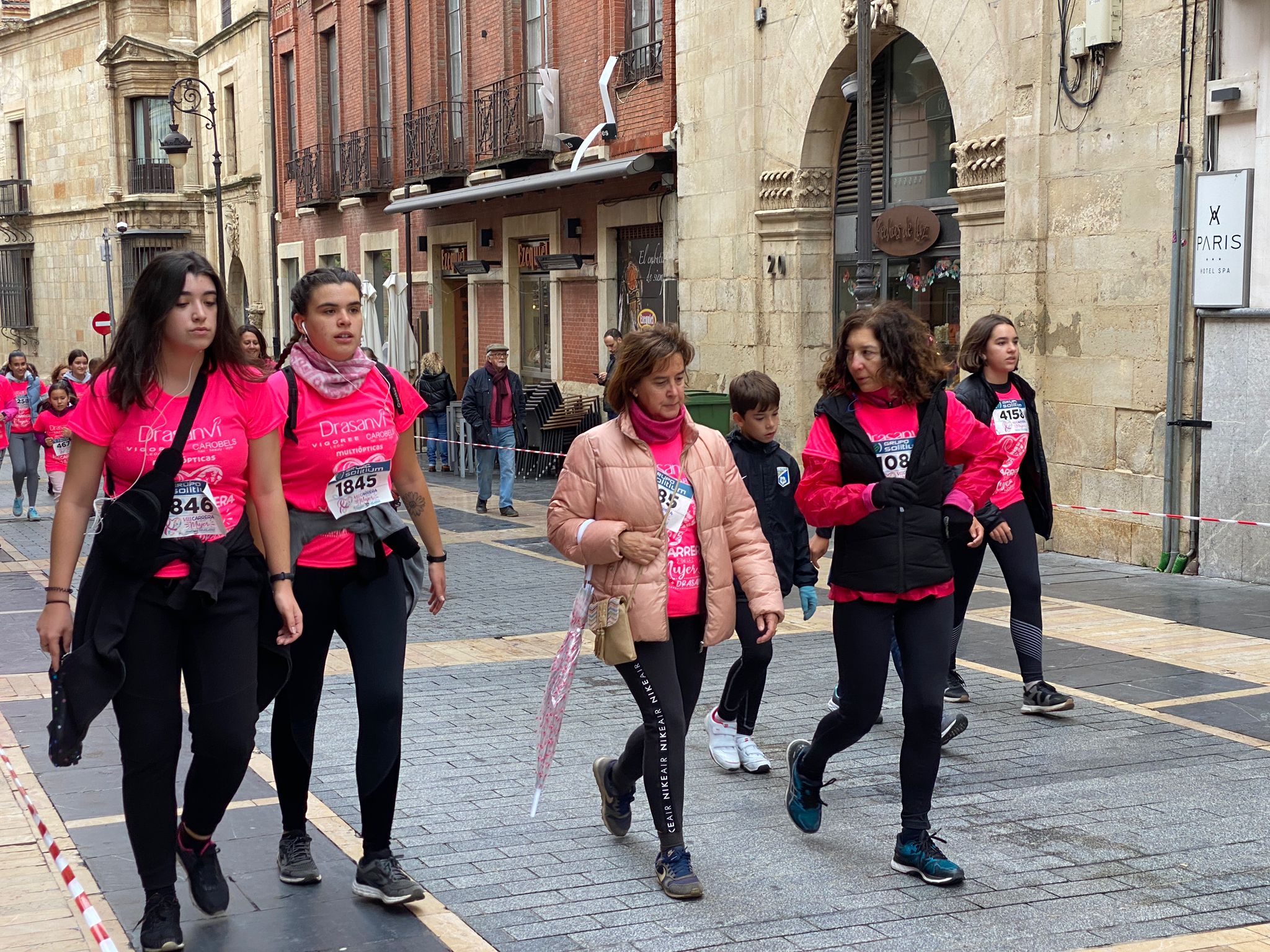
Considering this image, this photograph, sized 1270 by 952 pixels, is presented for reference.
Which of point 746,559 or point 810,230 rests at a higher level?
point 810,230

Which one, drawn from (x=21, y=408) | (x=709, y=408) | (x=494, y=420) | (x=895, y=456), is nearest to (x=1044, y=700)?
(x=895, y=456)

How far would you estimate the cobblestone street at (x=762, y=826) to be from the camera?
452 centimetres

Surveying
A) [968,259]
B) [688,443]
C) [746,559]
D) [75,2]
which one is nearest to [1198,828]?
[746,559]

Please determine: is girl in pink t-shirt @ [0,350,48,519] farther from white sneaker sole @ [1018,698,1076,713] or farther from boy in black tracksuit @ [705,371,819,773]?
white sneaker sole @ [1018,698,1076,713]

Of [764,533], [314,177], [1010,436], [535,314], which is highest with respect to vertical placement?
[314,177]

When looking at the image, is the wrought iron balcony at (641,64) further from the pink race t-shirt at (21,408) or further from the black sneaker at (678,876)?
the black sneaker at (678,876)

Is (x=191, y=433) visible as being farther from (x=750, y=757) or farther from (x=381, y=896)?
(x=750, y=757)

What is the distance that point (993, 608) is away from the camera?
33.2 ft

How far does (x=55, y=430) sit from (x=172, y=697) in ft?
40.2

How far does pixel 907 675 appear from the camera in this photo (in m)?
5.00

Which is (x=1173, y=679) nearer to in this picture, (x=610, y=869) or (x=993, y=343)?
(x=993, y=343)

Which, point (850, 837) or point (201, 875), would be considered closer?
point (201, 875)

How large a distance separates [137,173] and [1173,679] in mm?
43440

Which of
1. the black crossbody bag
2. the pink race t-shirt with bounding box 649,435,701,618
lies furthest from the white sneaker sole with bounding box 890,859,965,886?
the black crossbody bag
